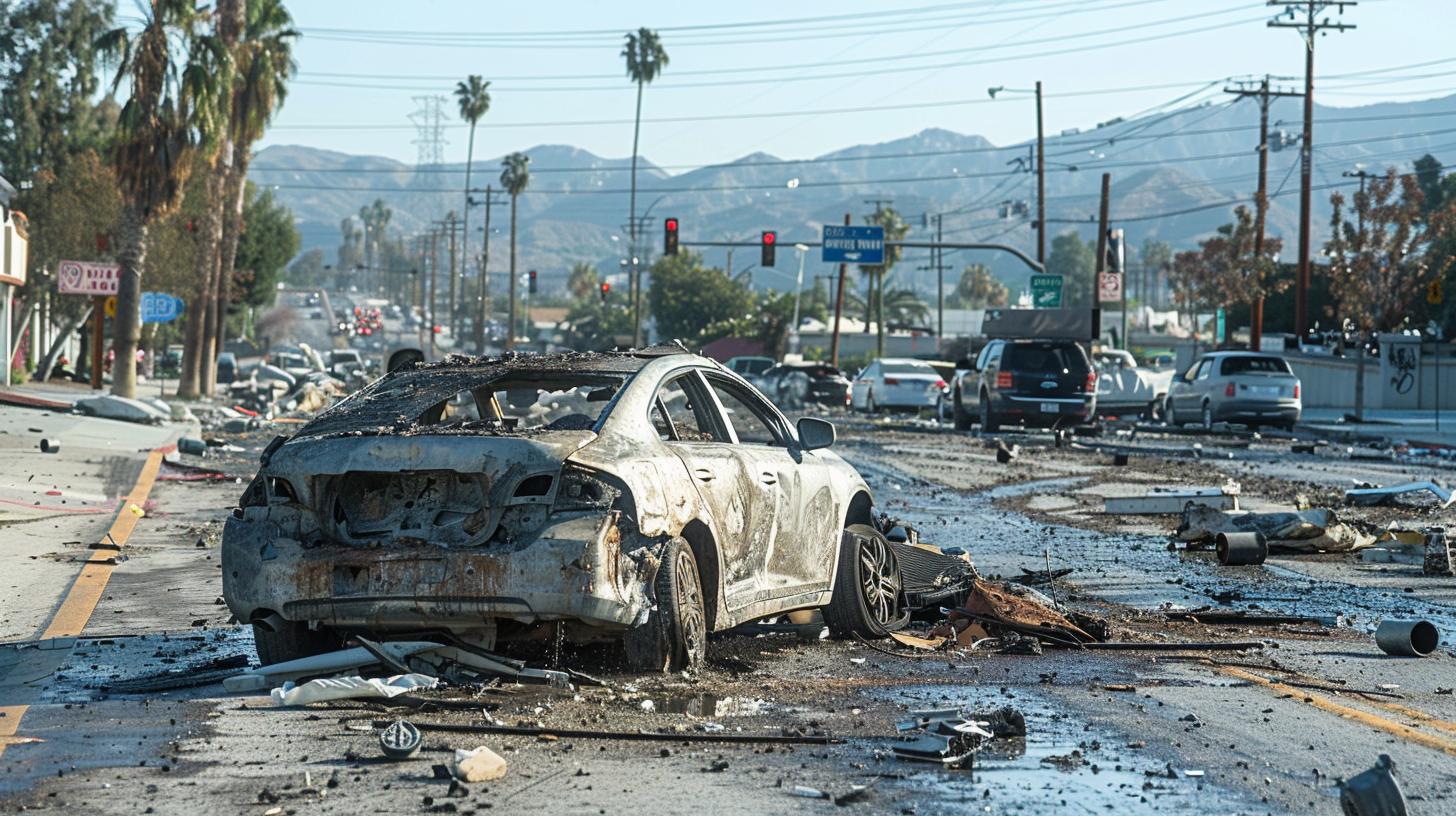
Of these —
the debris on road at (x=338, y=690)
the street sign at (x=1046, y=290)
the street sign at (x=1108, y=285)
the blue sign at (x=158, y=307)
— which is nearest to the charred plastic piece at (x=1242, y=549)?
the debris on road at (x=338, y=690)

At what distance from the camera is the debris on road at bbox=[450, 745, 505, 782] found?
5.93 metres

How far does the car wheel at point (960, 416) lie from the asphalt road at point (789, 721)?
24.7 metres

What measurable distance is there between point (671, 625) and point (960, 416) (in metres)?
30.7

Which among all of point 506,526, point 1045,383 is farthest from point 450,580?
point 1045,383

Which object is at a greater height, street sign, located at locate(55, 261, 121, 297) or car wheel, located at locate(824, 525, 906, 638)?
street sign, located at locate(55, 261, 121, 297)

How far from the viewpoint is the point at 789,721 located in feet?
23.2

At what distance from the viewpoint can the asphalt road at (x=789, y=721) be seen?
5.81 metres

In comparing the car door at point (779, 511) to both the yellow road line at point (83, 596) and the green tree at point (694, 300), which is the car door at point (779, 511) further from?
the green tree at point (694, 300)

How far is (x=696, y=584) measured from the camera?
799cm

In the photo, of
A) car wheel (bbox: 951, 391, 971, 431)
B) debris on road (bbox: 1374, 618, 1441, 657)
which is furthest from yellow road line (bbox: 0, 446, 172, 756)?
car wheel (bbox: 951, 391, 971, 431)

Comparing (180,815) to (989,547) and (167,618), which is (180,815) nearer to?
(167,618)

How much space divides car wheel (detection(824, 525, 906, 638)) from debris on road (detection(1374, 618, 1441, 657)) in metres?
2.45

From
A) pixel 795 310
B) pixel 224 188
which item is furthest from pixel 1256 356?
pixel 795 310

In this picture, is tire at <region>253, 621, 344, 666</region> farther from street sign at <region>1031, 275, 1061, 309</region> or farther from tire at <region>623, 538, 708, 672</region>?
street sign at <region>1031, 275, 1061, 309</region>
